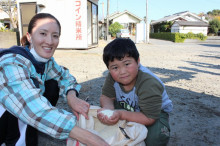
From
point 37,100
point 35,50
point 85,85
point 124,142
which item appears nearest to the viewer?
point 37,100

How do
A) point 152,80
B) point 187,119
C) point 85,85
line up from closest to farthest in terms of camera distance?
point 152,80
point 187,119
point 85,85

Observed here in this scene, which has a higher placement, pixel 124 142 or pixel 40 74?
pixel 40 74

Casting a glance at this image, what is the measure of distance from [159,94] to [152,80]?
126 millimetres

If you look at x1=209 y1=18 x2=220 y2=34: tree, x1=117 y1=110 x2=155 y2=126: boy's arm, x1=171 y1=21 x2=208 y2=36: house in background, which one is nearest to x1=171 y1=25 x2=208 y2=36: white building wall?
x1=171 y1=21 x2=208 y2=36: house in background

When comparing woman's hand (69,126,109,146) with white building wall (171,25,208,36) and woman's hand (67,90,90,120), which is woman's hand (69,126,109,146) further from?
white building wall (171,25,208,36)

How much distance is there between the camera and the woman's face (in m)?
1.66

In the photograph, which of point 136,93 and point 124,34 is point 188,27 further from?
point 136,93

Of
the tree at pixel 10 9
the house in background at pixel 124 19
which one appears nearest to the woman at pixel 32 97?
the tree at pixel 10 9

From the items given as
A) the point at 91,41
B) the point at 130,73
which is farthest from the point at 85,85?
the point at 91,41

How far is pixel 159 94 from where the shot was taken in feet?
5.05

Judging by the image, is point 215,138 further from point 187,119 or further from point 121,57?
point 121,57

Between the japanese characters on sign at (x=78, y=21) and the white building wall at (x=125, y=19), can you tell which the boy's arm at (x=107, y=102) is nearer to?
the japanese characters on sign at (x=78, y=21)

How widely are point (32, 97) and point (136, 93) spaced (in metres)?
0.86

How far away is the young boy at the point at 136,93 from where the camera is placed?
1535 mm
